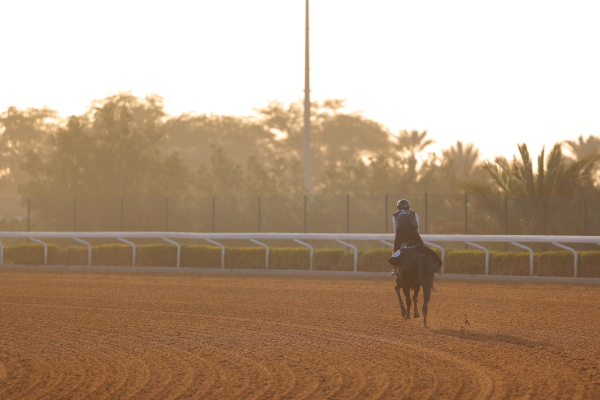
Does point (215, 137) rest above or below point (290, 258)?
above

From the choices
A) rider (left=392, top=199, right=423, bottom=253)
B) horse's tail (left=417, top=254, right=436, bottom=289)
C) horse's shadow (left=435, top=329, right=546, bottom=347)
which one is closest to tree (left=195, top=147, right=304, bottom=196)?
rider (left=392, top=199, right=423, bottom=253)

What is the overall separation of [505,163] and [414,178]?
14.4 m

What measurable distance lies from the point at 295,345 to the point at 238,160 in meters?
57.5

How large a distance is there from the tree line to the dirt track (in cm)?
1099

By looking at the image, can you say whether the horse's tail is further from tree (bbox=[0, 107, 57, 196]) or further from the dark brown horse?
tree (bbox=[0, 107, 57, 196])

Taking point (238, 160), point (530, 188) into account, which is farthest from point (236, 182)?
point (238, 160)

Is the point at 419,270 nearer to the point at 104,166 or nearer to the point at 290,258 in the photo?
the point at 290,258

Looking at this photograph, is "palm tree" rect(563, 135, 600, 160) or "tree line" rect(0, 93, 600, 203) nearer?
"tree line" rect(0, 93, 600, 203)

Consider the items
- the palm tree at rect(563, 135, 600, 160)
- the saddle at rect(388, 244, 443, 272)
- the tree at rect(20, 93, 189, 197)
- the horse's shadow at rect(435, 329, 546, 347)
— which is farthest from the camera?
the palm tree at rect(563, 135, 600, 160)

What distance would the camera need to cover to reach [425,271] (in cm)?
1094

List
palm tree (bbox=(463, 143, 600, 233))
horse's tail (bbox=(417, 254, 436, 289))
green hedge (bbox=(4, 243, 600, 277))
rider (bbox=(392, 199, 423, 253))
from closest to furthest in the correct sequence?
horse's tail (bbox=(417, 254, 436, 289)), rider (bbox=(392, 199, 423, 253)), green hedge (bbox=(4, 243, 600, 277)), palm tree (bbox=(463, 143, 600, 233))

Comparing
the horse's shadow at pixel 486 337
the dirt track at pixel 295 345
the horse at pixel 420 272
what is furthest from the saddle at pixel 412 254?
the horse's shadow at pixel 486 337

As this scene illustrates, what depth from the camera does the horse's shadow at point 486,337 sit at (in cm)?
936

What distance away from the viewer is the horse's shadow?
9359 millimetres
